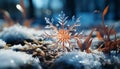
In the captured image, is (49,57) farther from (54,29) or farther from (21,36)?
(21,36)

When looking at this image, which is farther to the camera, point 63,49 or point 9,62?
point 63,49

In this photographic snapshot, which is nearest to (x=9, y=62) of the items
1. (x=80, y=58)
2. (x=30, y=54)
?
(x=30, y=54)

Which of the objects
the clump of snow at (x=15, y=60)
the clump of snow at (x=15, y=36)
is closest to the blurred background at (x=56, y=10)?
the clump of snow at (x=15, y=36)

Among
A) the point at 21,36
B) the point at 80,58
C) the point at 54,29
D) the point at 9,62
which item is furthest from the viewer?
the point at 21,36

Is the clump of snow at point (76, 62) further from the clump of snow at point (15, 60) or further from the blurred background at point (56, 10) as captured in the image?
the blurred background at point (56, 10)

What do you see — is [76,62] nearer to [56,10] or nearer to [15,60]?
[15,60]

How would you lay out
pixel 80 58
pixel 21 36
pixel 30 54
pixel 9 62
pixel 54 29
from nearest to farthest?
pixel 9 62 → pixel 80 58 → pixel 30 54 → pixel 54 29 → pixel 21 36

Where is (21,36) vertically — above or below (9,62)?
above
